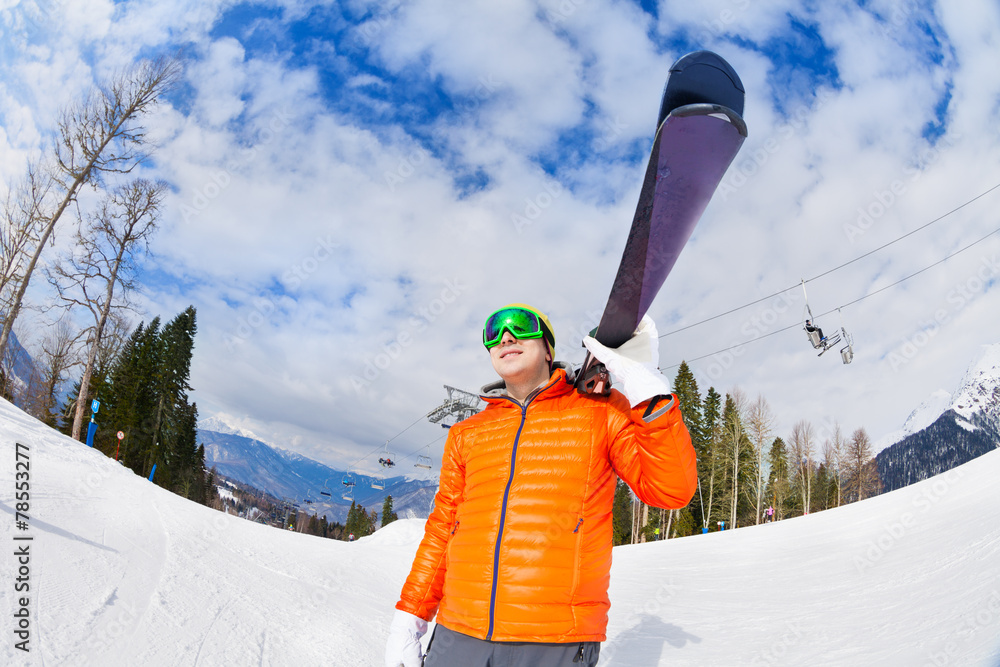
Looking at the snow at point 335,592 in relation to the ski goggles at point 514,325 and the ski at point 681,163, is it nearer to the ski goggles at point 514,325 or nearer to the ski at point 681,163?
the ski goggles at point 514,325

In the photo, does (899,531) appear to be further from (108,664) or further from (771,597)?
(108,664)

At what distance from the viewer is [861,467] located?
3831 centimetres

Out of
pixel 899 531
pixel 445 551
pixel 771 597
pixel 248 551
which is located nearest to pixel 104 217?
pixel 248 551

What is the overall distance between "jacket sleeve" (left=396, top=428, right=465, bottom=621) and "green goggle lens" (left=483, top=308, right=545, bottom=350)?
23.2 inches

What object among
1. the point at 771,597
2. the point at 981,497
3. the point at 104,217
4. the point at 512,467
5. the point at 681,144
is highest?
the point at 104,217

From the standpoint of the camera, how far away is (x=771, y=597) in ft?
22.2

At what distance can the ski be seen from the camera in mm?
1252

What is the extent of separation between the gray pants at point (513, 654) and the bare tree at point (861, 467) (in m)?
47.0

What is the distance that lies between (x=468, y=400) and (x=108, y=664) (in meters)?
20.3

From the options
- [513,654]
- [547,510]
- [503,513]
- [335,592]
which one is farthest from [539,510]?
[335,592]

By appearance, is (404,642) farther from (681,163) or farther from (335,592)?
(335,592)

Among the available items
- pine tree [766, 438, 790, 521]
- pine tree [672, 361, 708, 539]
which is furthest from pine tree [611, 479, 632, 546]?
pine tree [766, 438, 790, 521]

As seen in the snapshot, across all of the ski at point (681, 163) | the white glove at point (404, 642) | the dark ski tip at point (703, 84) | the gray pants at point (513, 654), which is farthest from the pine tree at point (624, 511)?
the dark ski tip at point (703, 84)

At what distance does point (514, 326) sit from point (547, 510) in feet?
2.90
